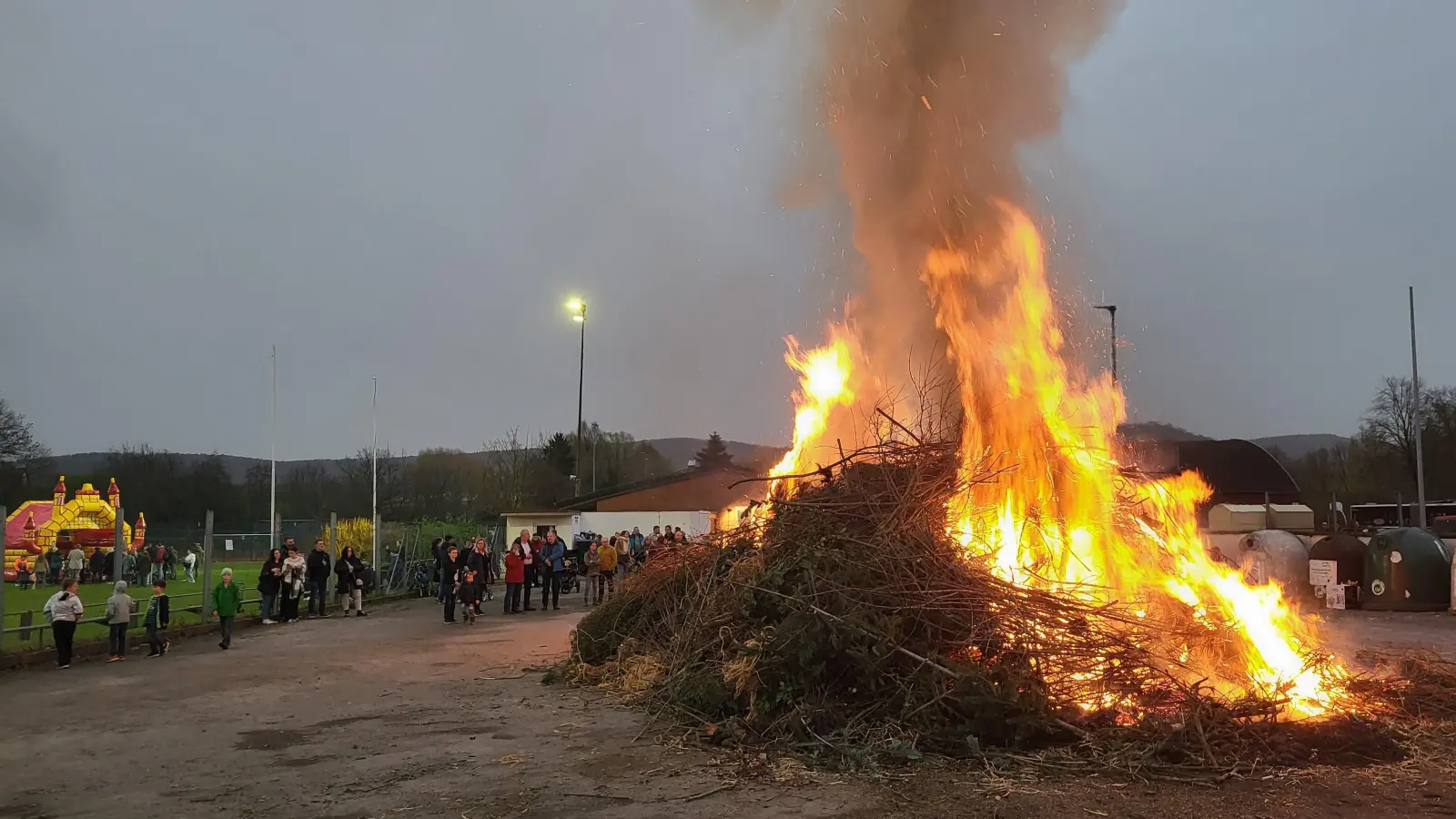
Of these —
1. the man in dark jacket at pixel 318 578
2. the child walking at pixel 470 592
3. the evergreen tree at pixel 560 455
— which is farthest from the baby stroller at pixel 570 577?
the evergreen tree at pixel 560 455

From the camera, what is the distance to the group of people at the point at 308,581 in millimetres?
18391

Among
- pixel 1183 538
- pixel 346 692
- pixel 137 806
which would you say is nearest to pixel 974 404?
pixel 1183 538

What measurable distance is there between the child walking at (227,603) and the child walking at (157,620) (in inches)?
28.8

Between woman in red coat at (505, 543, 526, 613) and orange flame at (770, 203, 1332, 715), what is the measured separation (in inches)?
380

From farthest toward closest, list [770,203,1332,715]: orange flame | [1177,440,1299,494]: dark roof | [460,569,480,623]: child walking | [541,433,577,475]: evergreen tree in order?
[541,433,577,475]: evergreen tree → [1177,440,1299,494]: dark roof → [460,569,480,623]: child walking → [770,203,1332,715]: orange flame

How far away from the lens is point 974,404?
414 inches

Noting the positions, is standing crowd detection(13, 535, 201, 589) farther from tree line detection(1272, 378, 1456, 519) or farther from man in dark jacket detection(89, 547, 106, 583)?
tree line detection(1272, 378, 1456, 519)

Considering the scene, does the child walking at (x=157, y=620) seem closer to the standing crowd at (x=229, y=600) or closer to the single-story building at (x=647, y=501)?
the standing crowd at (x=229, y=600)

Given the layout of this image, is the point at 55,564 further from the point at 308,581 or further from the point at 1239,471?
the point at 1239,471

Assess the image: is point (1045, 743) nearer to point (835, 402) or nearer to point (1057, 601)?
point (1057, 601)

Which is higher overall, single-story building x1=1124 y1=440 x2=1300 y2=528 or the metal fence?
single-story building x1=1124 y1=440 x2=1300 y2=528

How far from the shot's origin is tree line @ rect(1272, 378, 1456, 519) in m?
45.5

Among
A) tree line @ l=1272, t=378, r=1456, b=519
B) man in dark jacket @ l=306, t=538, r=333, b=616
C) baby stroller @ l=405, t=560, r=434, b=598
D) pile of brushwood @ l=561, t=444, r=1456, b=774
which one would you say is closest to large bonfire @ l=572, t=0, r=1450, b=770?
pile of brushwood @ l=561, t=444, r=1456, b=774

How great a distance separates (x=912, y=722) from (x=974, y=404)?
4403 mm
